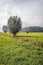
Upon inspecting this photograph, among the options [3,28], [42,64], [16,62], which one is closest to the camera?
[42,64]

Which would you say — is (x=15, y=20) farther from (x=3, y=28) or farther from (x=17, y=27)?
(x=3, y=28)

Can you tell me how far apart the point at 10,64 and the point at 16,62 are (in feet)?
4.17

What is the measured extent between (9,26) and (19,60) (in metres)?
70.0

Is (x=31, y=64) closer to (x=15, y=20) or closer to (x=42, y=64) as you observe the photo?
(x=42, y=64)

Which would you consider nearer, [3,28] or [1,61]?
[1,61]

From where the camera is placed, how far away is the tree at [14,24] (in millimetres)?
89012

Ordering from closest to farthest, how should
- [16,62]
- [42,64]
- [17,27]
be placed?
[42,64] → [16,62] → [17,27]

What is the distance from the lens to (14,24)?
91.0 m

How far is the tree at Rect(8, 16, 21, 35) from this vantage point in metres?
89.0

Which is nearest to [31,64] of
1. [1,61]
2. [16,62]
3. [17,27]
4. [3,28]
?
[16,62]

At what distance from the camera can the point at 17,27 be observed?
90.0 meters

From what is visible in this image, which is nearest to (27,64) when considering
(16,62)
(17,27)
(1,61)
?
(16,62)

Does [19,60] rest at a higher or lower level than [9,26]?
lower

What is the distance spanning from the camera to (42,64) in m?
19.2
